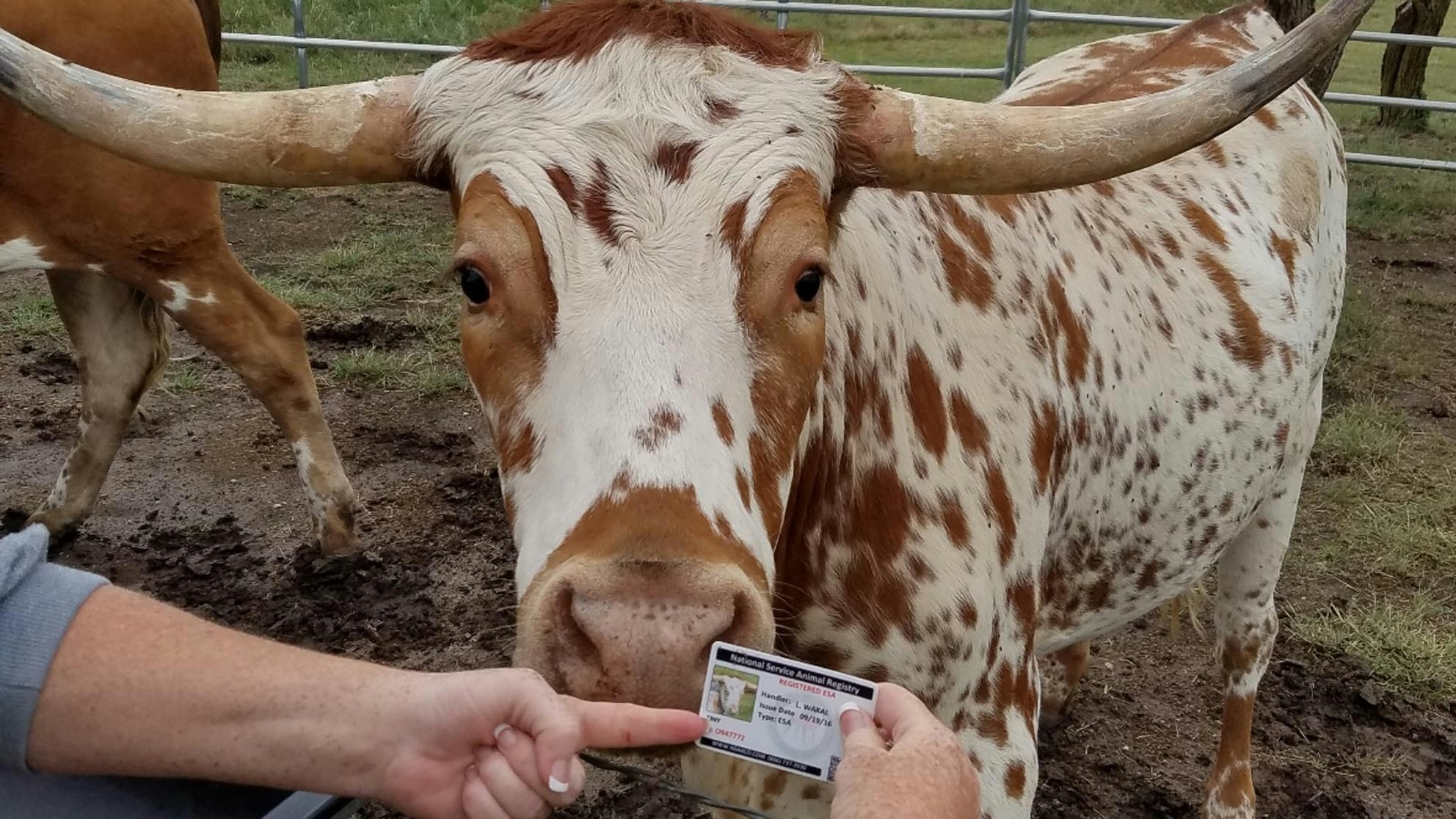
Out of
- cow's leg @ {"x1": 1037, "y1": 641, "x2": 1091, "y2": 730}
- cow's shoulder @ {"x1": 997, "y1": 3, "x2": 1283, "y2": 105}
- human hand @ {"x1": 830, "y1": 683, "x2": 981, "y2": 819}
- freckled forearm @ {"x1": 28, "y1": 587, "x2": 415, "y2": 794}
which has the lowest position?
→ cow's leg @ {"x1": 1037, "y1": 641, "x2": 1091, "y2": 730}

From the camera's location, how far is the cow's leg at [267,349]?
376 cm

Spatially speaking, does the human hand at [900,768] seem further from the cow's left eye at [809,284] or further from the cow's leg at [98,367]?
the cow's leg at [98,367]

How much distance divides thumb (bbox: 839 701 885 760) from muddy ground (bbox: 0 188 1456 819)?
2.08 meters

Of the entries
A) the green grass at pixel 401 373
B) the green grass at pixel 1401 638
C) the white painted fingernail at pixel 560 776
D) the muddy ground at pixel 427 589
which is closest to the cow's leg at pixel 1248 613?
the muddy ground at pixel 427 589

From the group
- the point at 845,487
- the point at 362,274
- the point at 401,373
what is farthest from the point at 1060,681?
the point at 362,274

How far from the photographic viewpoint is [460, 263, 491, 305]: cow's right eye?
5.62 ft

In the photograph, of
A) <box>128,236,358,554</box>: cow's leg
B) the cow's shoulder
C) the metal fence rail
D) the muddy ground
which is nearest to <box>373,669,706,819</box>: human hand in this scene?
the muddy ground

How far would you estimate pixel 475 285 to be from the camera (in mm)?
1742

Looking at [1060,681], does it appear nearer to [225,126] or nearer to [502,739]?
[502,739]

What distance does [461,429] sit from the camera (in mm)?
5223

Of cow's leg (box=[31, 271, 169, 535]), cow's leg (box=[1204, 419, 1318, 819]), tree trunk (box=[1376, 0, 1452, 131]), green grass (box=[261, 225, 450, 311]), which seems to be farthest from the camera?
tree trunk (box=[1376, 0, 1452, 131])

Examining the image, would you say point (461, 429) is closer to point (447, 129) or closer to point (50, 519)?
point (50, 519)

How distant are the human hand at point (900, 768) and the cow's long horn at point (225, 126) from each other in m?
1.26

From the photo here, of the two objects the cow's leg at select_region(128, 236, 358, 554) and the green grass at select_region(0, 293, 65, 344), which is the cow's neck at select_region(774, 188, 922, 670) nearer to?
the cow's leg at select_region(128, 236, 358, 554)
